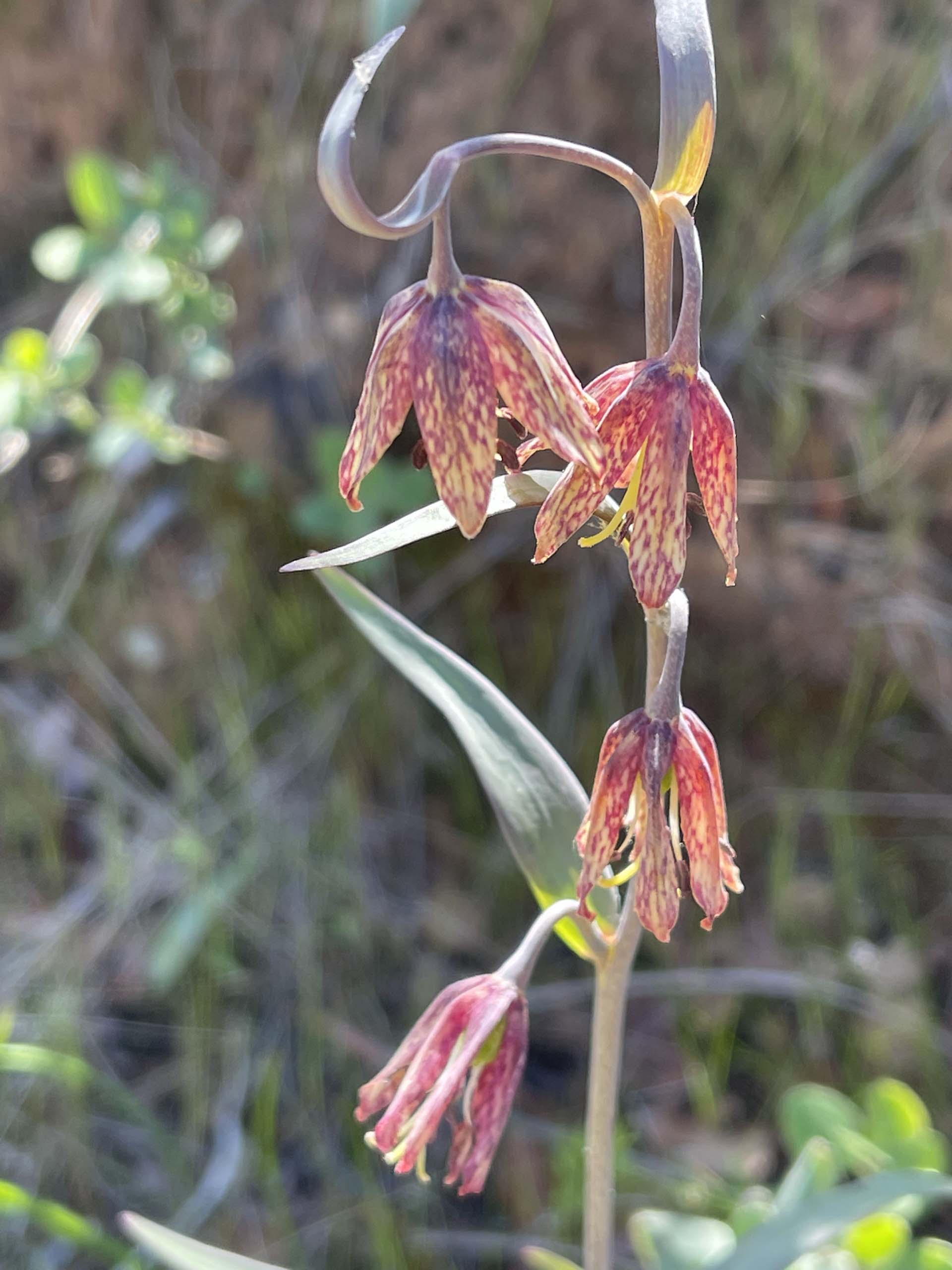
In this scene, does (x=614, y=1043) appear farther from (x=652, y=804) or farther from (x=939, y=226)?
(x=939, y=226)

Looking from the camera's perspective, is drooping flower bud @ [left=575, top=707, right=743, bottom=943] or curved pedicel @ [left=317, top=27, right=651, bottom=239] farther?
drooping flower bud @ [left=575, top=707, right=743, bottom=943]

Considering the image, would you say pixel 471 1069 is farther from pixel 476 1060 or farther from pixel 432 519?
pixel 432 519

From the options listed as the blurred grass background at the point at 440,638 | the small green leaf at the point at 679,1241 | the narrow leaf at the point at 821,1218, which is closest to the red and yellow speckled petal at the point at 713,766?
the narrow leaf at the point at 821,1218

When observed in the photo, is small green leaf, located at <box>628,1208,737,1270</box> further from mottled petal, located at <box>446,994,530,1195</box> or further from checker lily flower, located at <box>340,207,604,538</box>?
checker lily flower, located at <box>340,207,604,538</box>

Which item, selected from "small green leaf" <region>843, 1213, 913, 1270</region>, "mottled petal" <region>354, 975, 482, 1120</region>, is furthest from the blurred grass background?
"mottled petal" <region>354, 975, 482, 1120</region>

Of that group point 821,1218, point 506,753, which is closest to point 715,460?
point 506,753

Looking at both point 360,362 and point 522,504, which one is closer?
point 522,504

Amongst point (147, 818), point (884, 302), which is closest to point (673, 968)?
point (147, 818)
